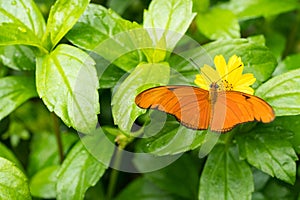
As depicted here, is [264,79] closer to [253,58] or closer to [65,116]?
[253,58]

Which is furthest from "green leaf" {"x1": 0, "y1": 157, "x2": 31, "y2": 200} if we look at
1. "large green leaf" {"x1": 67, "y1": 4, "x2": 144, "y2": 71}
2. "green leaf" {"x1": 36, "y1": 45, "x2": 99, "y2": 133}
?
"large green leaf" {"x1": 67, "y1": 4, "x2": 144, "y2": 71}

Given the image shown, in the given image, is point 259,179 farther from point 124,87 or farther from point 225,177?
point 124,87

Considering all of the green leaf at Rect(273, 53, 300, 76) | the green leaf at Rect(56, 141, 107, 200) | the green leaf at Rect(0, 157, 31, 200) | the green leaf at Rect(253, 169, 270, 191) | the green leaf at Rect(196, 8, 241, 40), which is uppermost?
the green leaf at Rect(196, 8, 241, 40)

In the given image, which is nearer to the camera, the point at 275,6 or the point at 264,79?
the point at 264,79

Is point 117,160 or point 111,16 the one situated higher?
point 111,16

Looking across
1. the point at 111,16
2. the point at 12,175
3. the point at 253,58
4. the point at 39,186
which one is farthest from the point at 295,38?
the point at 12,175

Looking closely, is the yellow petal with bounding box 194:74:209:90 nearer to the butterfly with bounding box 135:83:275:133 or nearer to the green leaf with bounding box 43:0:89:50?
the butterfly with bounding box 135:83:275:133

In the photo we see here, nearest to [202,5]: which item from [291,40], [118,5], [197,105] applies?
[118,5]
